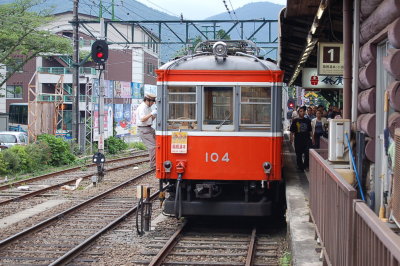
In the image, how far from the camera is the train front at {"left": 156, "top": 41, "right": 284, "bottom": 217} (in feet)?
31.1

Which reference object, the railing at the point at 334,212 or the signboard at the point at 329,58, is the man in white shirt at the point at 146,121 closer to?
the signboard at the point at 329,58

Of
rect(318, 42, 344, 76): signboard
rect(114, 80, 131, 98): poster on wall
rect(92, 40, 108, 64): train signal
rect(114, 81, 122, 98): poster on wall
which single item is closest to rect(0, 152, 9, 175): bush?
rect(92, 40, 108, 64): train signal

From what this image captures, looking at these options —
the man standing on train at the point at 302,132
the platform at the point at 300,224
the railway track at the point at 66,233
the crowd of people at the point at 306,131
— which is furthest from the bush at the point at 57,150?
the platform at the point at 300,224

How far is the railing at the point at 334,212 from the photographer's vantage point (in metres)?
3.94

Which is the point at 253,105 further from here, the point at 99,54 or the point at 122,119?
the point at 122,119

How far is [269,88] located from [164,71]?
1692mm

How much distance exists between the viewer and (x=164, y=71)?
379 inches

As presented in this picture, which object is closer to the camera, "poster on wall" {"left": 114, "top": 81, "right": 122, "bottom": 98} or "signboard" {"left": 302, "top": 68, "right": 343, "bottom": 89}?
"signboard" {"left": 302, "top": 68, "right": 343, "bottom": 89}

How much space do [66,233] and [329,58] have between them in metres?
5.92

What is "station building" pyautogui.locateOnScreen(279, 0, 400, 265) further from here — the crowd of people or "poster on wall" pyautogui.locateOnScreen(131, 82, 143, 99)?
"poster on wall" pyautogui.locateOnScreen(131, 82, 143, 99)

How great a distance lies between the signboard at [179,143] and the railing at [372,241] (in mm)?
5940

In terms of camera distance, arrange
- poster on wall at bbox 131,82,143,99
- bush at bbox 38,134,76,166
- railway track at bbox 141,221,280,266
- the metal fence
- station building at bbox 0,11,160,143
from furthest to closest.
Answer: station building at bbox 0,11,160,143
poster on wall at bbox 131,82,143,99
bush at bbox 38,134,76,166
railway track at bbox 141,221,280,266
the metal fence

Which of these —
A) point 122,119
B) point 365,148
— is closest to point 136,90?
point 122,119

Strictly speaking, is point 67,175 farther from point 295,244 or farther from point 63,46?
point 63,46
